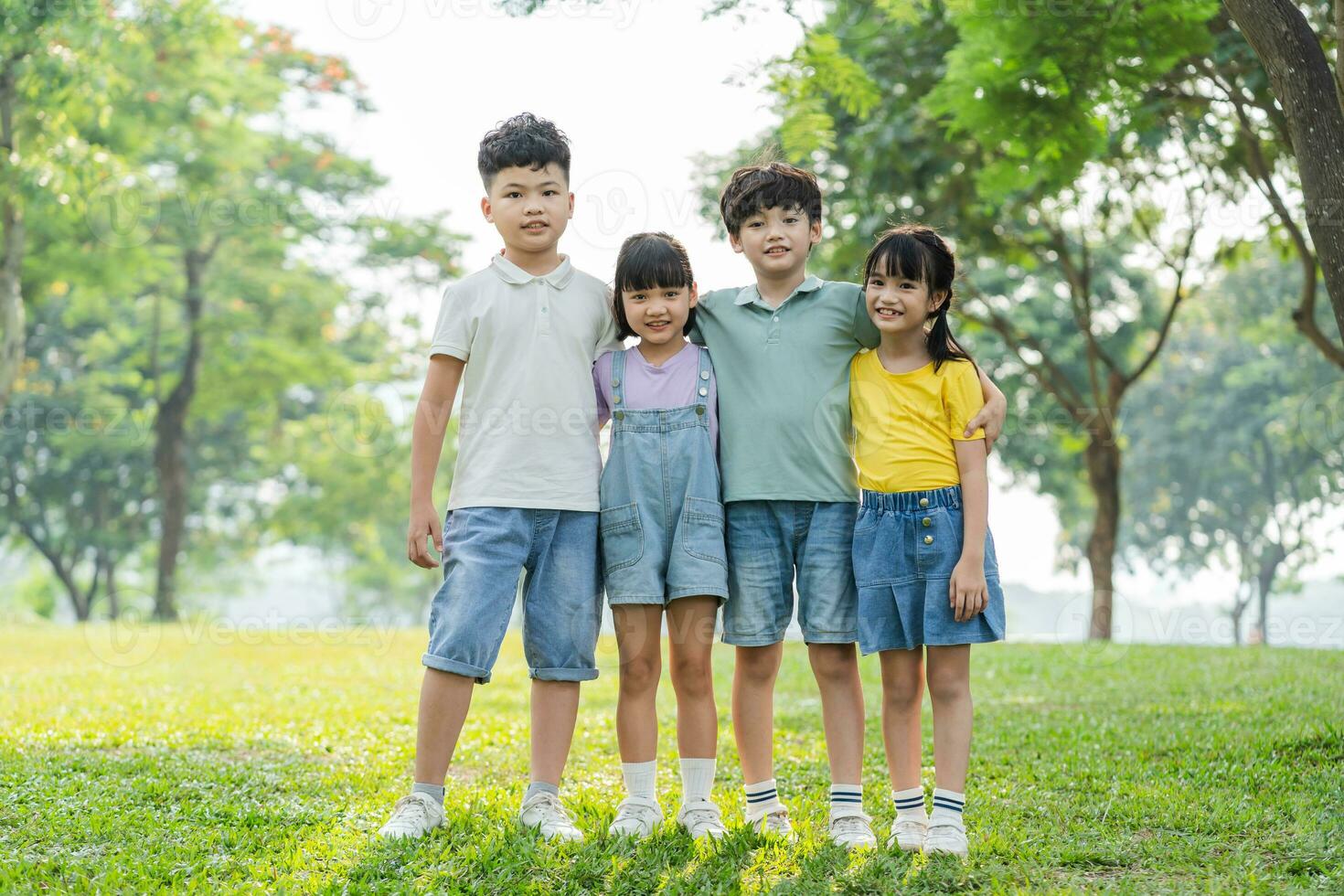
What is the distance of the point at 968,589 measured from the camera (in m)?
A: 3.44

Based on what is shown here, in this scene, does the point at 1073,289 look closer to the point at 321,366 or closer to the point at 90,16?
the point at 90,16

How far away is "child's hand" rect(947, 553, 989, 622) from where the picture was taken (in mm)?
3443

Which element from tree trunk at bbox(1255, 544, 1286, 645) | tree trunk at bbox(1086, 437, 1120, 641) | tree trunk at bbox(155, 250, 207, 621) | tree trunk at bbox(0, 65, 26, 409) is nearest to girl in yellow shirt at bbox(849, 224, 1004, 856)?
tree trunk at bbox(0, 65, 26, 409)

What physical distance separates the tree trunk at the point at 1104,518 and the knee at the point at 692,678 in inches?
448

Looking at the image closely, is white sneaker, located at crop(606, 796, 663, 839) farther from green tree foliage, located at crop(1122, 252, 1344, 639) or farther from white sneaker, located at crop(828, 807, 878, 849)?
green tree foliage, located at crop(1122, 252, 1344, 639)

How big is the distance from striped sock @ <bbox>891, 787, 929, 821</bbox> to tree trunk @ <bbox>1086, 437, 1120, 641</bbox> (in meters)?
11.2

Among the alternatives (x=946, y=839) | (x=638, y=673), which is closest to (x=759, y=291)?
(x=638, y=673)

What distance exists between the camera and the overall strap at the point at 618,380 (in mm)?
3746

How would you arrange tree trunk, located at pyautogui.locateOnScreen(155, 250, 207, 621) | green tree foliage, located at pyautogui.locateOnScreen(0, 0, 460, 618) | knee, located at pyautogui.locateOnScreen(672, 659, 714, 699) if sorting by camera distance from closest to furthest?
knee, located at pyautogui.locateOnScreen(672, 659, 714, 699) < green tree foliage, located at pyautogui.locateOnScreen(0, 0, 460, 618) < tree trunk, located at pyautogui.locateOnScreen(155, 250, 207, 621)

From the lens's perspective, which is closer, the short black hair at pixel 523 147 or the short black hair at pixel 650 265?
the short black hair at pixel 650 265

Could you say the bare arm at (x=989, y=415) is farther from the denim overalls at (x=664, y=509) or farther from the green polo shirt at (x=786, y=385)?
the denim overalls at (x=664, y=509)

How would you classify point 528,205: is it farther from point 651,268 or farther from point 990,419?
point 990,419

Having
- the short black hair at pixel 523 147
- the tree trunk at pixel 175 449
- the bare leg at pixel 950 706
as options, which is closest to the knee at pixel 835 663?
the bare leg at pixel 950 706

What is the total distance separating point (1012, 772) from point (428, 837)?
2.46 m
